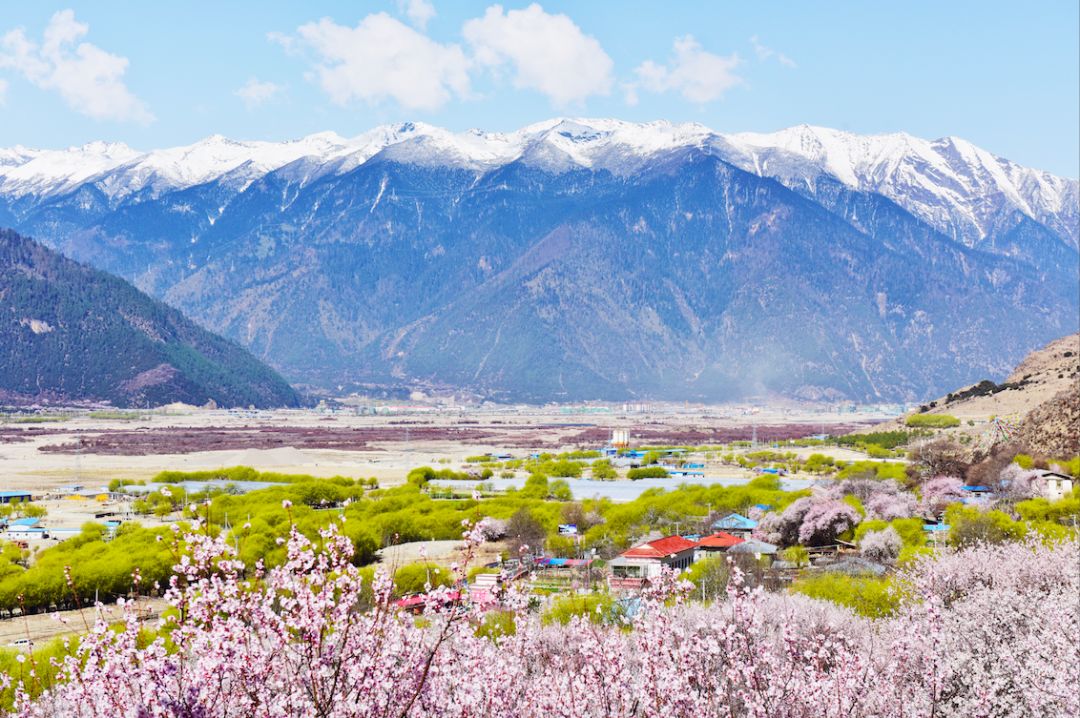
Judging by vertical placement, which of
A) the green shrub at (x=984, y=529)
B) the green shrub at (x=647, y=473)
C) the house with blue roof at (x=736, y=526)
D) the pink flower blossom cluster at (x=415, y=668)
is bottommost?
the green shrub at (x=647, y=473)

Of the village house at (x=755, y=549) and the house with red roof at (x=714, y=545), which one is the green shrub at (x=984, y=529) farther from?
the house with red roof at (x=714, y=545)

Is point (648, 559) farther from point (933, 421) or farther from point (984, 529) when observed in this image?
point (933, 421)

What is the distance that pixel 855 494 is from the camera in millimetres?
67625

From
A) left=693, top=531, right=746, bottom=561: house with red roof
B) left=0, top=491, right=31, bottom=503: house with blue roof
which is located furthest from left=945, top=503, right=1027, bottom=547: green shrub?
left=0, top=491, right=31, bottom=503: house with blue roof

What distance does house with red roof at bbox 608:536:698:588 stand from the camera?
132 feet

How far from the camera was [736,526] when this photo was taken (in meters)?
58.4


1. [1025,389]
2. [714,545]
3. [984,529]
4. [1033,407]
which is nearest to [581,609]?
[984,529]

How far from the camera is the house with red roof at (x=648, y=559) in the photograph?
40125 mm

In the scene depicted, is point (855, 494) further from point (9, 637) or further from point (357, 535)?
point (9, 637)

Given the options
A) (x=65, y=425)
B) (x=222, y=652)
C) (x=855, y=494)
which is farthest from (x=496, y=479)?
(x=65, y=425)

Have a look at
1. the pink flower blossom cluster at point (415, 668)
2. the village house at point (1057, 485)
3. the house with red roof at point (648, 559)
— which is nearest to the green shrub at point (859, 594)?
the house with red roof at point (648, 559)

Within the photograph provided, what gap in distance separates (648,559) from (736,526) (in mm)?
16295

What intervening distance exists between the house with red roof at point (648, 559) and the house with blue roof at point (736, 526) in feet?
29.7

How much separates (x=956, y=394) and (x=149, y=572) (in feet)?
453
